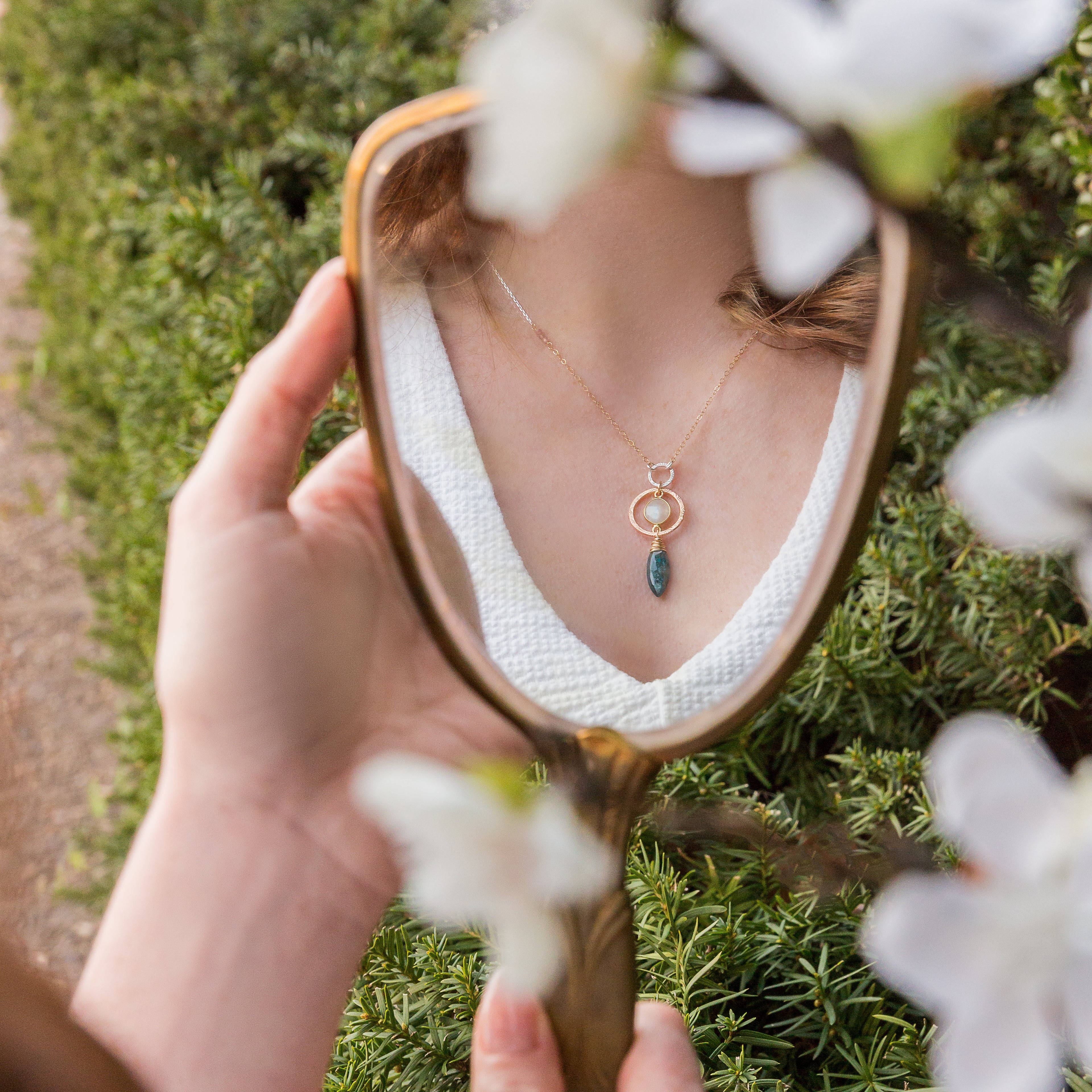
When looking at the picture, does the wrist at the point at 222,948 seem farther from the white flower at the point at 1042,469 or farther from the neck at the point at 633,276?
the white flower at the point at 1042,469

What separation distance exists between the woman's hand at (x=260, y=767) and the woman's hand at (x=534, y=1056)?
19 centimetres

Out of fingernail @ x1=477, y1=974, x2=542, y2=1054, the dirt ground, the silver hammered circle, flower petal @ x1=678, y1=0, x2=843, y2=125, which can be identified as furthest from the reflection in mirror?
the dirt ground

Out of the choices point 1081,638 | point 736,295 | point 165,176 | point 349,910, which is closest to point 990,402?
point 1081,638

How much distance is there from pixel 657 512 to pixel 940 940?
1.74ft

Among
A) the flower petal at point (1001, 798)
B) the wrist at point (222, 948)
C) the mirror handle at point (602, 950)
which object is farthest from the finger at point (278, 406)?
the flower petal at point (1001, 798)

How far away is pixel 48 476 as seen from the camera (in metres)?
2.61

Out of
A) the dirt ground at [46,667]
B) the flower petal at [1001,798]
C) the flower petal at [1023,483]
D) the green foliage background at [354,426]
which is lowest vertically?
the dirt ground at [46,667]

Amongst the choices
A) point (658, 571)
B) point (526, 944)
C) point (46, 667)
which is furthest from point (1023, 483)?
point (46, 667)

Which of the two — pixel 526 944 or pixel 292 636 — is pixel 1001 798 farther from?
pixel 292 636

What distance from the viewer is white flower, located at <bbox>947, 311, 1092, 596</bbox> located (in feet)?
0.81

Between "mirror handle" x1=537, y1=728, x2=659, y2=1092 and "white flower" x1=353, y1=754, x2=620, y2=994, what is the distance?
19 centimetres

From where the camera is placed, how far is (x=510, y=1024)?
564 millimetres

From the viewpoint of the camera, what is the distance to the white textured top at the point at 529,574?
26.3 inches

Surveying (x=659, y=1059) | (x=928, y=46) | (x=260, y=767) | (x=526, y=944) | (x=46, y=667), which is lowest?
(x=46, y=667)
